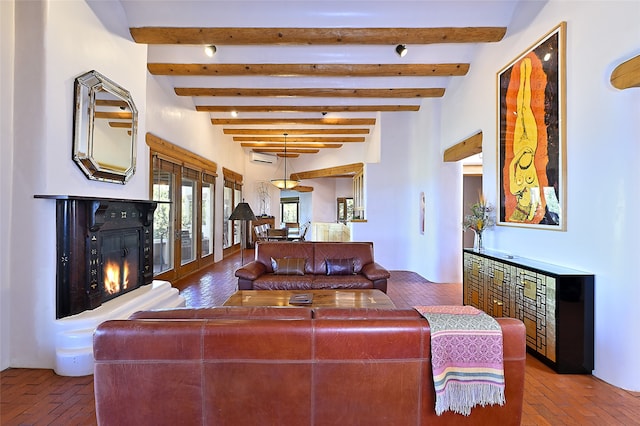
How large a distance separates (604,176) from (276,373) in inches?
114

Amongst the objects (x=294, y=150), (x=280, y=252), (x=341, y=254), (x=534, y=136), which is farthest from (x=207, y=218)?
(x=534, y=136)

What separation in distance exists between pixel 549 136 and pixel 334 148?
25.1 feet

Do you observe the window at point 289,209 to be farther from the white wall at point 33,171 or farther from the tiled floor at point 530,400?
the tiled floor at point 530,400

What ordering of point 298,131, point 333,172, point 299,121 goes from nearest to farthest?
point 299,121 < point 298,131 < point 333,172

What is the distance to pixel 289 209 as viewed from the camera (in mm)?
15180

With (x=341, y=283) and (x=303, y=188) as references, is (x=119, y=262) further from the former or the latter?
(x=303, y=188)


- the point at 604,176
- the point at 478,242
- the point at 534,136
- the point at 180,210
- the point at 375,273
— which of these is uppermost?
the point at 534,136

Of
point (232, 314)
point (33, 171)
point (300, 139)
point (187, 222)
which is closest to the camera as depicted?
point (232, 314)

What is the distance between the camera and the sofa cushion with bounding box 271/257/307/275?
4504 millimetres

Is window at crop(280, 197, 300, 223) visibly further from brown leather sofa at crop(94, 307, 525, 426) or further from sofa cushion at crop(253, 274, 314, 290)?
brown leather sofa at crop(94, 307, 525, 426)

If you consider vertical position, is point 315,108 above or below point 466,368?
above

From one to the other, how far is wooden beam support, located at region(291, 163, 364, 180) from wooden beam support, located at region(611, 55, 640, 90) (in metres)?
6.44

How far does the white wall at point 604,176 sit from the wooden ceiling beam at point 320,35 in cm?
79

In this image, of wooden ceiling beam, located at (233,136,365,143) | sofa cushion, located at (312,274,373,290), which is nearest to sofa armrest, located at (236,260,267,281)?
sofa cushion, located at (312,274,373,290)
